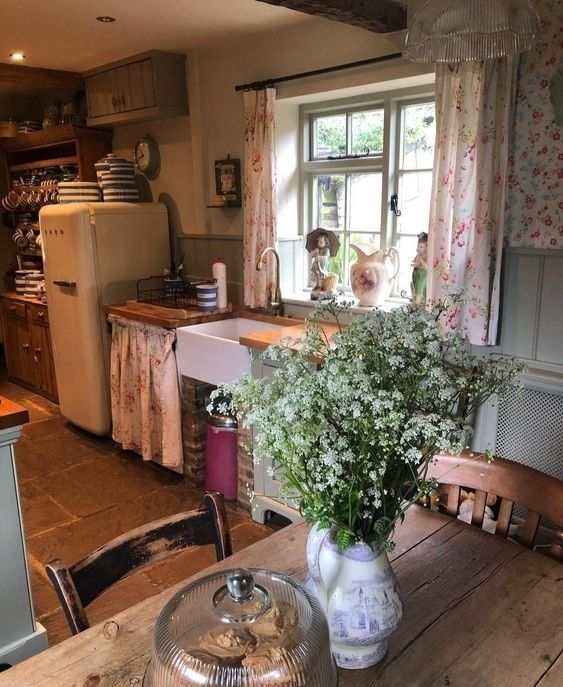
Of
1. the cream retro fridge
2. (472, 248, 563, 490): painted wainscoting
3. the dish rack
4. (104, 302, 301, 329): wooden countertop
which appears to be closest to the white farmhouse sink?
(104, 302, 301, 329): wooden countertop

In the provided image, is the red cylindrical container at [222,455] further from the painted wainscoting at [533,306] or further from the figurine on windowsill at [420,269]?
the painted wainscoting at [533,306]

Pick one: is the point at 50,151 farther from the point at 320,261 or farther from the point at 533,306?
the point at 533,306

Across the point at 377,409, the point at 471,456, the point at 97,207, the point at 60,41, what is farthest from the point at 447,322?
the point at 60,41

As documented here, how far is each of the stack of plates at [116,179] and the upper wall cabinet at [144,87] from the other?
30 centimetres

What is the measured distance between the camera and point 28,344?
195 inches

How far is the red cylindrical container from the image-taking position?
10.3 ft

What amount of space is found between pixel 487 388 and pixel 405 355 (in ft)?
0.49

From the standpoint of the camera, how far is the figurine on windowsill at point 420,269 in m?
2.77

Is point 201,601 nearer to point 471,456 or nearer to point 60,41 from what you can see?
point 471,456

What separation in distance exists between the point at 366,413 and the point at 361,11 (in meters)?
2.10

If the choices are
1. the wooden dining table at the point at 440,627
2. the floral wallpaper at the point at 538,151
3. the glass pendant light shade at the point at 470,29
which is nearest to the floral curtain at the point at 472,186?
the floral wallpaper at the point at 538,151

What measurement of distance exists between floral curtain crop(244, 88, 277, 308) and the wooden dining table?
216 cm

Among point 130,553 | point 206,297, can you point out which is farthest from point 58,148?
point 130,553

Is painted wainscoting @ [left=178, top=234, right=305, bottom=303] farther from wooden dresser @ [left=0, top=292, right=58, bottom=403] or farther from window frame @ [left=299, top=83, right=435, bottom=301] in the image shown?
wooden dresser @ [left=0, top=292, right=58, bottom=403]
